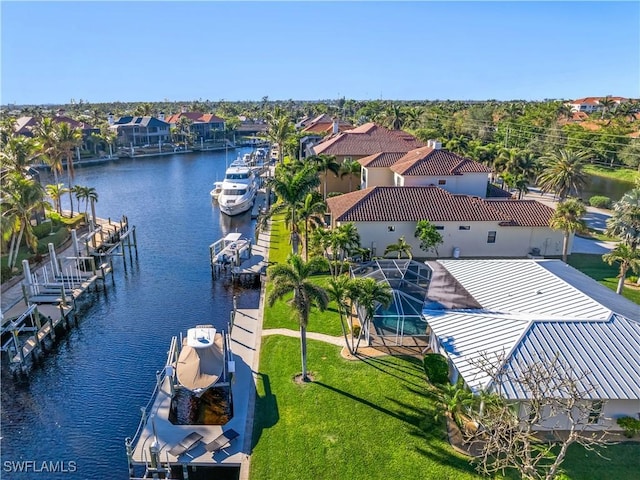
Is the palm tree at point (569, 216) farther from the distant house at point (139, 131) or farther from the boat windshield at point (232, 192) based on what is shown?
the distant house at point (139, 131)

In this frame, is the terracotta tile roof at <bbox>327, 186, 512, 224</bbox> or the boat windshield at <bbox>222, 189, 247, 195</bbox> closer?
the terracotta tile roof at <bbox>327, 186, 512, 224</bbox>

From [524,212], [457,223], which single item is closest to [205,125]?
[457,223]

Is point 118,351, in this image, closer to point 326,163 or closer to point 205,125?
point 326,163

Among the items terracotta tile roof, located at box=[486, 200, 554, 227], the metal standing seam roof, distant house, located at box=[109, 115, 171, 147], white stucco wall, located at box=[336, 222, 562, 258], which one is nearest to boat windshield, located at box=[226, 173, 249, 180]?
white stucco wall, located at box=[336, 222, 562, 258]

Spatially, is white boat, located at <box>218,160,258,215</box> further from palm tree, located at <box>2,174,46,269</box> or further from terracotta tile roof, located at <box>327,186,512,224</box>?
palm tree, located at <box>2,174,46,269</box>

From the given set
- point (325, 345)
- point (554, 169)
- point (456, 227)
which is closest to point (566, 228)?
point (456, 227)

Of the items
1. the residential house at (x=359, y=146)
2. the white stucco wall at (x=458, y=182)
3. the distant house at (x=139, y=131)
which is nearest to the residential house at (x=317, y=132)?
the residential house at (x=359, y=146)
